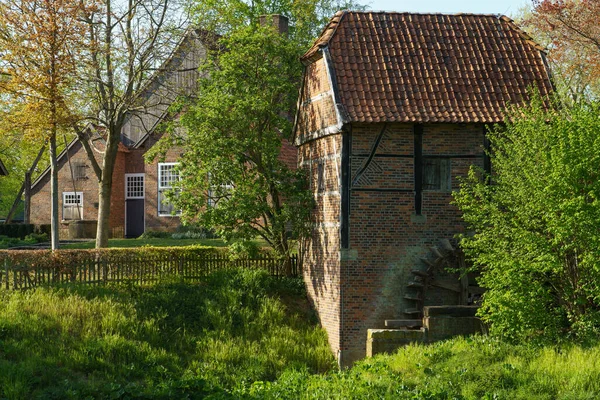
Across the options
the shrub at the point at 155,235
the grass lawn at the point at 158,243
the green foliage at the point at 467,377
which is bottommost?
the green foliage at the point at 467,377

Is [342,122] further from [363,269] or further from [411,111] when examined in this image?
[363,269]

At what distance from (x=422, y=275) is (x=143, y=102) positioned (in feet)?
36.5

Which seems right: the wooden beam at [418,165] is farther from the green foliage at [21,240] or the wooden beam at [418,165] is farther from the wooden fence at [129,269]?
the green foliage at [21,240]

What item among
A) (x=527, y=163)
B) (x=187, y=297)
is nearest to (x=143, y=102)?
(x=187, y=297)

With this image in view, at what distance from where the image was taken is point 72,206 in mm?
37188

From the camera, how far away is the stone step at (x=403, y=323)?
17.9 meters

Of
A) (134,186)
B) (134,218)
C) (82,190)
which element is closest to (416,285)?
(134,218)

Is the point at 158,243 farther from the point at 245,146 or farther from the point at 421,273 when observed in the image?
the point at 421,273

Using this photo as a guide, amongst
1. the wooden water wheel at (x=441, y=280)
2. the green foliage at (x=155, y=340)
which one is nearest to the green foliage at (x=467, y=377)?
the green foliage at (x=155, y=340)

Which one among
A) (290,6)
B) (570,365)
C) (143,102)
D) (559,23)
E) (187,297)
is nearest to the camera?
(570,365)

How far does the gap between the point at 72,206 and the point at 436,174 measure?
2332 cm

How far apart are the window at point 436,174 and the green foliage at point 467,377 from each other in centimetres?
450

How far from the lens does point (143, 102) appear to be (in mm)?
24469

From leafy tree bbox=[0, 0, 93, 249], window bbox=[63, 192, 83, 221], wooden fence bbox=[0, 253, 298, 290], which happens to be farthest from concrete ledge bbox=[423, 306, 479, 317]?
window bbox=[63, 192, 83, 221]
